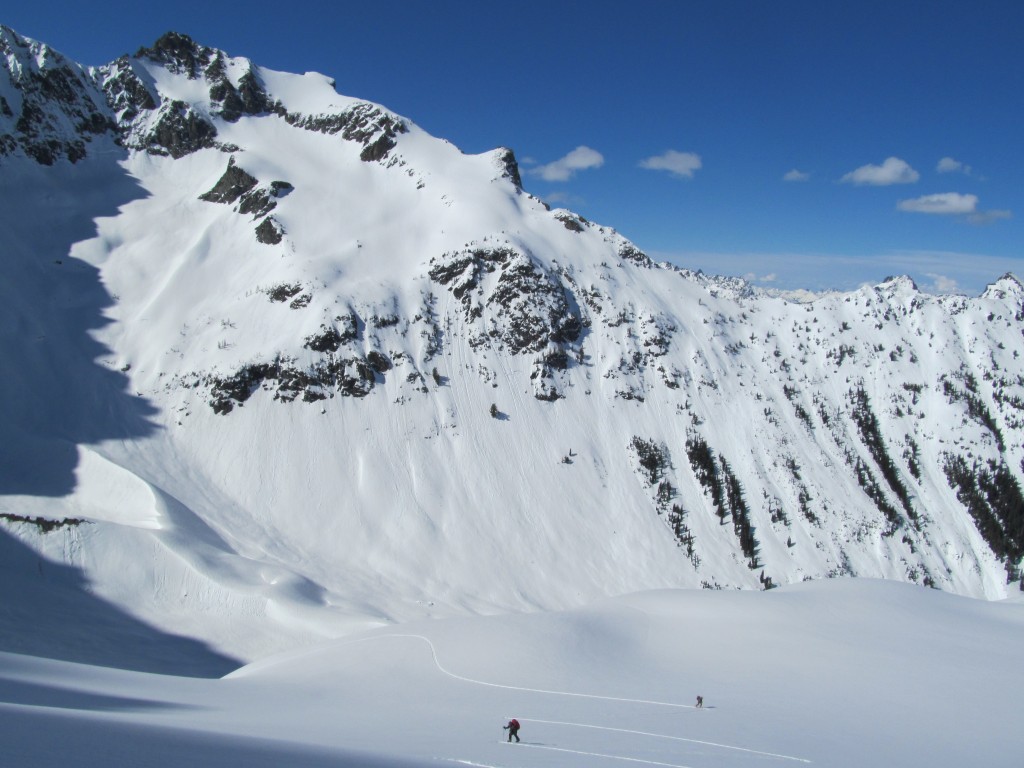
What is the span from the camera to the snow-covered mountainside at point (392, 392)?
66.9 metres

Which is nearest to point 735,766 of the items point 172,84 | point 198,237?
point 198,237

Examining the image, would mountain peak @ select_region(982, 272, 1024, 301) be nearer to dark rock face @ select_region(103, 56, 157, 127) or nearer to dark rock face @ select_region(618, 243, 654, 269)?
dark rock face @ select_region(618, 243, 654, 269)

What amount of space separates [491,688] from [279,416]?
210 ft

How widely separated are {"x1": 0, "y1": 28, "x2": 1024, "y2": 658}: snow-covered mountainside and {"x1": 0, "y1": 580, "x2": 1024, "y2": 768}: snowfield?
25111 millimetres

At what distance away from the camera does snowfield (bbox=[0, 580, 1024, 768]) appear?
14.9m

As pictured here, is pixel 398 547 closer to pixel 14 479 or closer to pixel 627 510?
pixel 627 510

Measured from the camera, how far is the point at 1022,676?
1171 inches

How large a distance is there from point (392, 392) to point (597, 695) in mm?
67122

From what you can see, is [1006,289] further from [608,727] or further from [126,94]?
[126,94]

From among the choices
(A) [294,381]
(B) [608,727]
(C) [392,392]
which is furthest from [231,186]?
(B) [608,727]

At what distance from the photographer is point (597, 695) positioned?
85.9ft

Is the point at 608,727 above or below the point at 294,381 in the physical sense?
below

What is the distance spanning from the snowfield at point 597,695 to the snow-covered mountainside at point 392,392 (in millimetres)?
25111

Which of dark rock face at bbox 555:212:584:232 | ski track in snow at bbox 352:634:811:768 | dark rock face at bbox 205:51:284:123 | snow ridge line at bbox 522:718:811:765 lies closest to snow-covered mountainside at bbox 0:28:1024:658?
dark rock face at bbox 205:51:284:123
